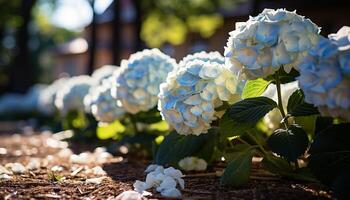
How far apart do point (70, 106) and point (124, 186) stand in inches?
152

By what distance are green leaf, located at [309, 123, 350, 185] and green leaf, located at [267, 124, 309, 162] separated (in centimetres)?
15

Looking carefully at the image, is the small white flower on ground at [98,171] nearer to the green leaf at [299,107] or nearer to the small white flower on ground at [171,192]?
the small white flower on ground at [171,192]

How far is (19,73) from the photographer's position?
2034 centimetres

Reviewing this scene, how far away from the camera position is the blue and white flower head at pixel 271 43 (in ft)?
7.92

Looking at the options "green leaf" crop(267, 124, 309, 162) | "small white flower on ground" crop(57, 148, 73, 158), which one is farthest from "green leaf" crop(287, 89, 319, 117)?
"small white flower on ground" crop(57, 148, 73, 158)

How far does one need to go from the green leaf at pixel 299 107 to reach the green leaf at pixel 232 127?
0.23 m

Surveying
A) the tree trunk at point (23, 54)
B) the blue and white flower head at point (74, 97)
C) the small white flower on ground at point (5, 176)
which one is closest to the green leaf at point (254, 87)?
the small white flower on ground at point (5, 176)

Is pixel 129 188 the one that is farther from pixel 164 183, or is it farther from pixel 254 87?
pixel 254 87

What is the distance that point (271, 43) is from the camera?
241 centimetres

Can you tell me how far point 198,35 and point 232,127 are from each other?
2548 cm

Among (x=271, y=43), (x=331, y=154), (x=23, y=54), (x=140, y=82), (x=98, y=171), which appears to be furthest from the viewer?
(x=23, y=54)

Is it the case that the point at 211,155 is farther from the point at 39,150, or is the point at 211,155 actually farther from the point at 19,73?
the point at 19,73

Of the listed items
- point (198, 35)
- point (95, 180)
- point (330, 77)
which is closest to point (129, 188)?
point (95, 180)

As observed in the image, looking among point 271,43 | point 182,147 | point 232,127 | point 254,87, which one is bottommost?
point 182,147
